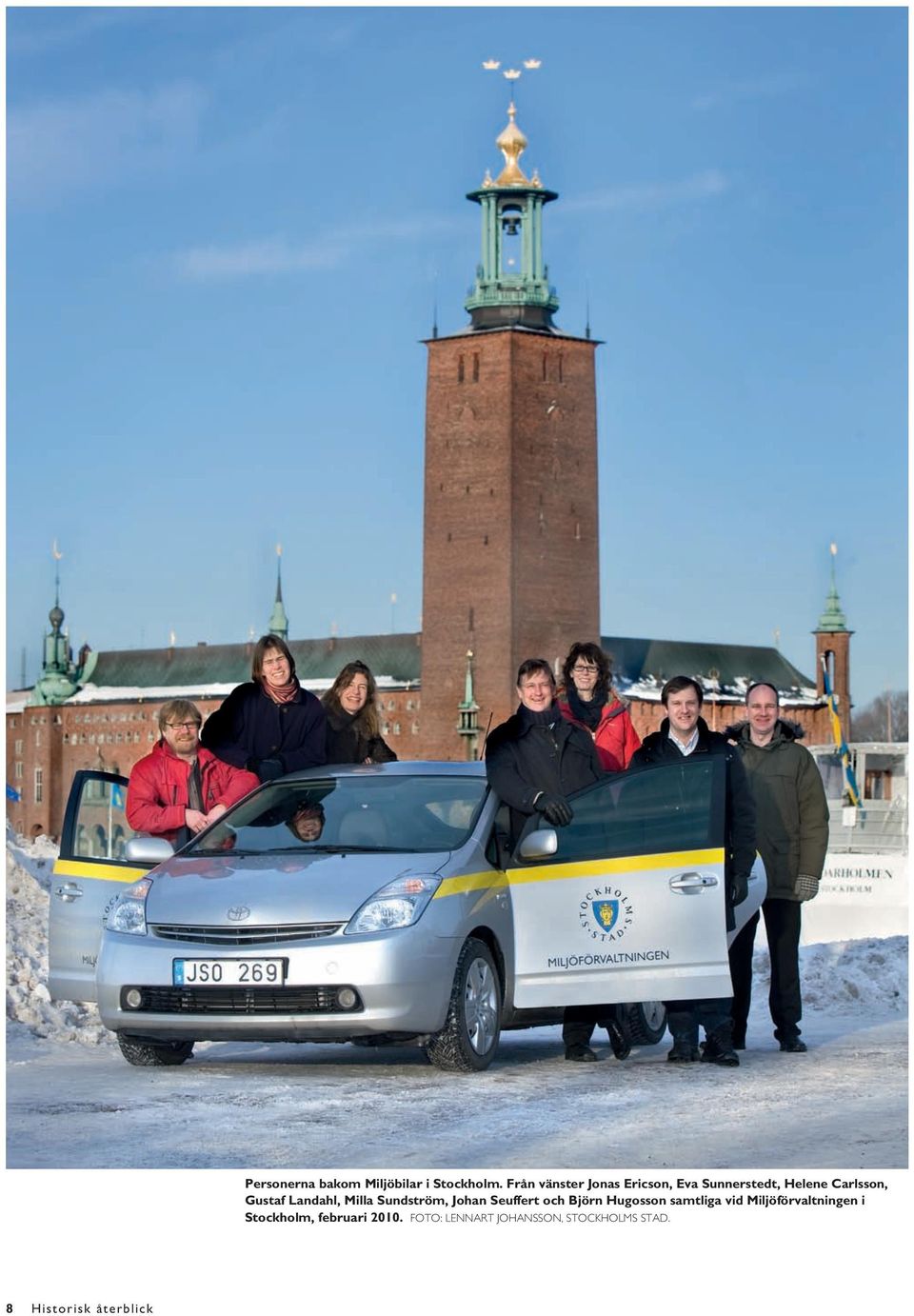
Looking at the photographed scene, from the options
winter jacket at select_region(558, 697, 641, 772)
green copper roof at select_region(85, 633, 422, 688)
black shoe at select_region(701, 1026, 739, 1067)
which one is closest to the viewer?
black shoe at select_region(701, 1026, 739, 1067)

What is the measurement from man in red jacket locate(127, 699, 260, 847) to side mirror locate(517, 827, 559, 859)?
1.52 metres

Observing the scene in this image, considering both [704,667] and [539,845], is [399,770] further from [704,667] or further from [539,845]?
[704,667]

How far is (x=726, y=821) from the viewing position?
10.8 meters

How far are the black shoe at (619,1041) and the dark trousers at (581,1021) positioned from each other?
8 cm

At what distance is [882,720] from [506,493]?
83.6m

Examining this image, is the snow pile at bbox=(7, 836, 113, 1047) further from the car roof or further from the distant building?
the distant building

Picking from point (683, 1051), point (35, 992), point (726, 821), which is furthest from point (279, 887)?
point (35, 992)

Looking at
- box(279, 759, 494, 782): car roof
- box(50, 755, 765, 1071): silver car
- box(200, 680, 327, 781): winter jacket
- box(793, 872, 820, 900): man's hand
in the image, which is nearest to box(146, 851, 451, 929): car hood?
box(50, 755, 765, 1071): silver car

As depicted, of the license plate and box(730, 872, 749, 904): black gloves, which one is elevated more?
box(730, 872, 749, 904): black gloves

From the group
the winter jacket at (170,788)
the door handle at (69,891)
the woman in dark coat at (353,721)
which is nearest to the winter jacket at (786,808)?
the woman in dark coat at (353,721)

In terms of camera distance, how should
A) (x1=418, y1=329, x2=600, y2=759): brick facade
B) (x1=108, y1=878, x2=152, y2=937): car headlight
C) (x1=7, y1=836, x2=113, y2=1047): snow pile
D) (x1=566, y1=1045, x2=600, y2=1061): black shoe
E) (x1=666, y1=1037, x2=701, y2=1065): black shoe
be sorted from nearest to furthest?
(x1=108, y1=878, x2=152, y2=937): car headlight, (x1=666, y1=1037, x2=701, y2=1065): black shoe, (x1=566, y1=1045, x2=600, y2=1061): black shoe, (x1=7, y1=836, x2=113, y2=1047): snow pile, (x1=418, y1=329, x2=600, y2=759): brick facade

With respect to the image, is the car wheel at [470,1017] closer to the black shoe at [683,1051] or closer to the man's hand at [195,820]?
the black shoe at [683,1051]

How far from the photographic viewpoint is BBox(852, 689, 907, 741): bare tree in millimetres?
167875
